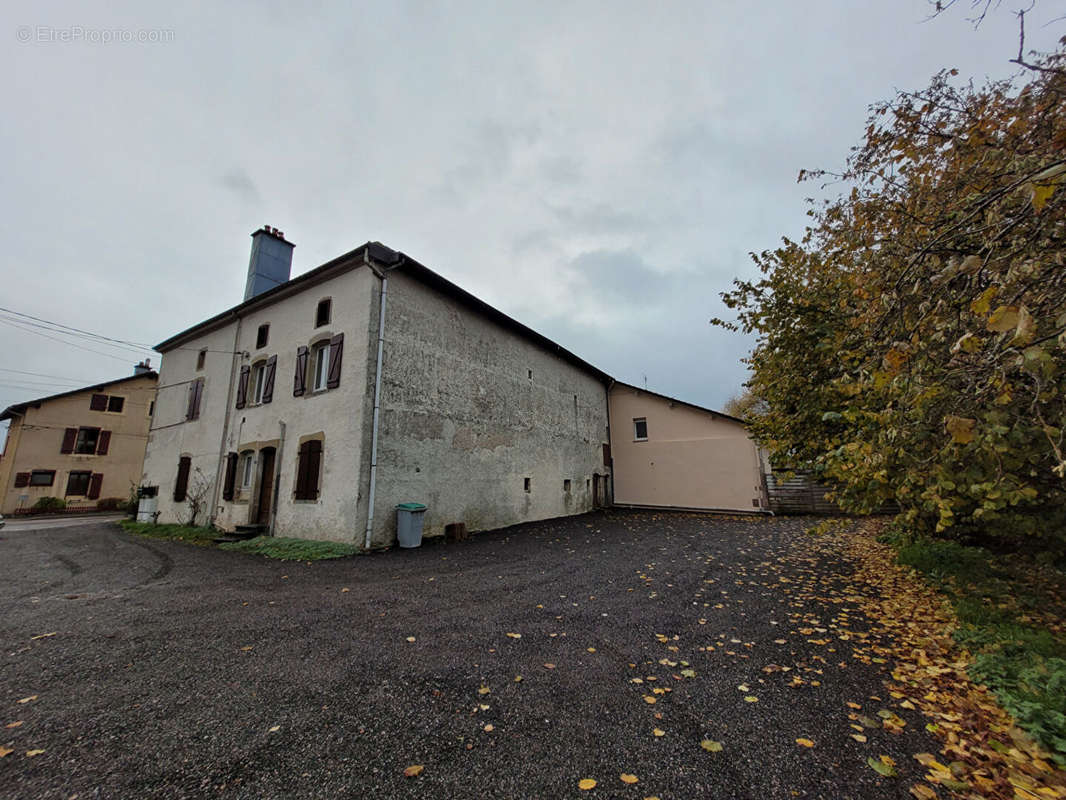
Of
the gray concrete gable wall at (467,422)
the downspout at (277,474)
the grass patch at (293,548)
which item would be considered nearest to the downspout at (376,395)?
the gray concrete gable wall at (467,422)

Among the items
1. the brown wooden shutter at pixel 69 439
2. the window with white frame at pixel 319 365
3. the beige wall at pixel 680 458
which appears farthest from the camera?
the brown wooden shutter at pixel 69 439

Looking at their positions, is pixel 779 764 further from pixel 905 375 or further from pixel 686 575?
pixel 686 575

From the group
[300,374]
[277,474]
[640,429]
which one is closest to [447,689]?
[277,474]

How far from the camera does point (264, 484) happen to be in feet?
35.1

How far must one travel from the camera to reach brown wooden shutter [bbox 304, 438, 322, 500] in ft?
30.1

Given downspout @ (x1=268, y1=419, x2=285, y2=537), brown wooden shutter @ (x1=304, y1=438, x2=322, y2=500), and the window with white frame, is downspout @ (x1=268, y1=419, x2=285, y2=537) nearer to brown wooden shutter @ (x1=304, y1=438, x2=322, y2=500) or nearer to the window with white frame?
brown wooden shutter @ (x1=304, y1=438, x2=322, y2=500)

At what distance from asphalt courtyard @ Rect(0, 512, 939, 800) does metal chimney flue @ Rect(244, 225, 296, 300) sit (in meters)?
9.70

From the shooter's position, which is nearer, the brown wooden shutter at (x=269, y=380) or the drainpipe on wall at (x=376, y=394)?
the drainpipe on wall at (x=376, y=394)

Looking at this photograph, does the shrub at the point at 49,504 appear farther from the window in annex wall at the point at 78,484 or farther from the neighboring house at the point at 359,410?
the neighboring house at the point at 359,410

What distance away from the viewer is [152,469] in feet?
48.4

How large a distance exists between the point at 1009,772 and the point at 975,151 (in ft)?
14.6

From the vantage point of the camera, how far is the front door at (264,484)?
10.5 meters

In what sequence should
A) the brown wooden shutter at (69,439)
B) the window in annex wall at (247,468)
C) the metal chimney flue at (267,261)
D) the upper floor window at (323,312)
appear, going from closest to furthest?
1. the upper floor window at (323,312)
2. the window in annex wall at (247,468)
3. the metal chimney flue at (267,261)
4. the brown wooden shutter at (69,439)

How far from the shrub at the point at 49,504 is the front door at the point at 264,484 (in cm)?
1976
